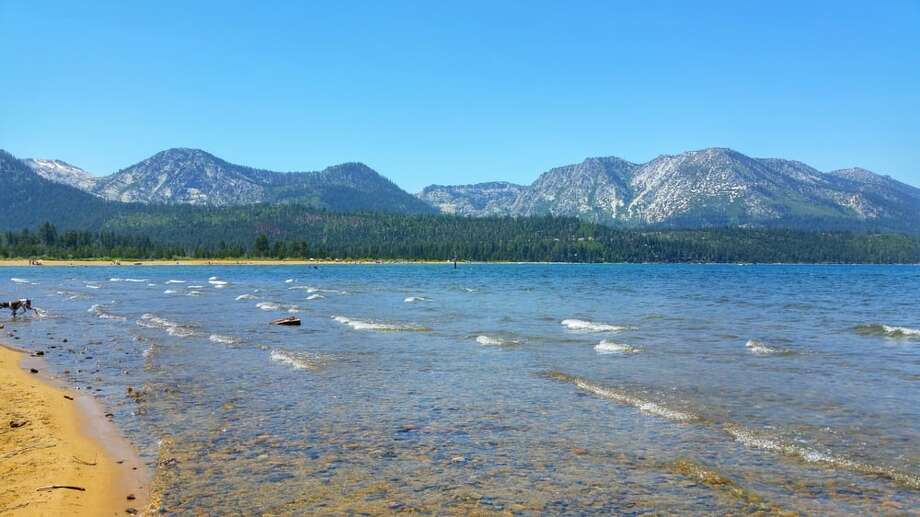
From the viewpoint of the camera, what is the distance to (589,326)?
142 feet

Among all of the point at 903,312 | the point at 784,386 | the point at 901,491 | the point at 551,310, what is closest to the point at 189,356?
the point at 784,386

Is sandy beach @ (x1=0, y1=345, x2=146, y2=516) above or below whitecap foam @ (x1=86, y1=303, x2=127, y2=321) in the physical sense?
above

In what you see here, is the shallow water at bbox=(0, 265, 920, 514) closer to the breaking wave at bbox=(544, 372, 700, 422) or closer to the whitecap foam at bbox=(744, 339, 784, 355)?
the breaking wave at bbox=(544, 372, 700, 422)

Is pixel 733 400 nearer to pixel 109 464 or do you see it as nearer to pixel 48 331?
pixel 109 464

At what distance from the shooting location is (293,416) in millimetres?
18781

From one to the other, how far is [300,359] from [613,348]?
15270mm

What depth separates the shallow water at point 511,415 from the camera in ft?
41.5

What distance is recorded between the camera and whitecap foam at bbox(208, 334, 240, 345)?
1380 inches

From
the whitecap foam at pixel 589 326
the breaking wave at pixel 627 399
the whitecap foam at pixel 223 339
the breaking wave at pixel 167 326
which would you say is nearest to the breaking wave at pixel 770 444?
the breaking wave at pixel 627 399

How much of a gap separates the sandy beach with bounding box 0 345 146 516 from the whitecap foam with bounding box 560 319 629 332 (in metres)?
29.0

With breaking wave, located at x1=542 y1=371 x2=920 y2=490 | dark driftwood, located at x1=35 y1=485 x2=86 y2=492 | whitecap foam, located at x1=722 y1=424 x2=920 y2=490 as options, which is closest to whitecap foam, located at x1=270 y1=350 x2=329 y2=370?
breaking wave, located at x1=542 y1=371 x2=920 y2=490

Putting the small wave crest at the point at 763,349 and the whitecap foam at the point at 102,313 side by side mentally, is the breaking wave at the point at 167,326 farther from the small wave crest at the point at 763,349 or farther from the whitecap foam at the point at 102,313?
the small wave crest at the point at 763,349

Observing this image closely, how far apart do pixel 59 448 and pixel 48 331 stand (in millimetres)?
30355

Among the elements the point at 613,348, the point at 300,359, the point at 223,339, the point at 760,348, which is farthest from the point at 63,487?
the point at 760,348
